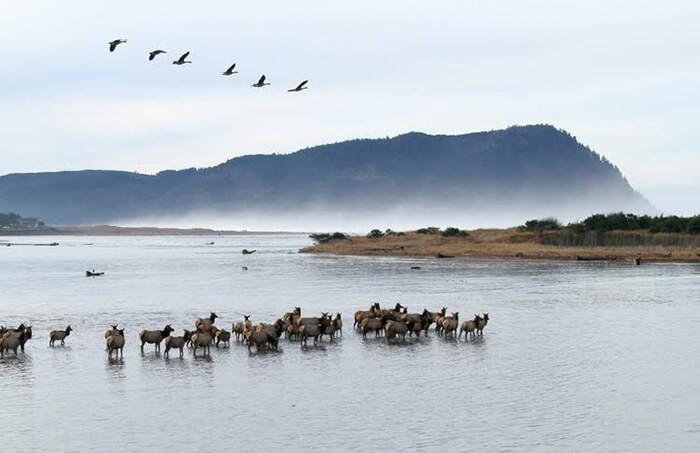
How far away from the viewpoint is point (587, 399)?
61.4 ft

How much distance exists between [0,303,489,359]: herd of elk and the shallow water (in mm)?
508

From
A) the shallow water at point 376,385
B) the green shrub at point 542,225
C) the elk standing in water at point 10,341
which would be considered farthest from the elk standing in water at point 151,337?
the green shrub at point 542,225

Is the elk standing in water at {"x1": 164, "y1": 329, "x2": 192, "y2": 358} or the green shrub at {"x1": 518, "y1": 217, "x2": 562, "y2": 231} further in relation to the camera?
the green shrub at {"x1": 518, "y1": 217, "x2": 562, "y2": 231}

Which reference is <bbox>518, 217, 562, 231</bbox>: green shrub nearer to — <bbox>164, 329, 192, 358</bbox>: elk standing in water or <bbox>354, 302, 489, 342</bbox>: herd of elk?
<bbox>354, 302, 489, 342</bbox>: herd of elk

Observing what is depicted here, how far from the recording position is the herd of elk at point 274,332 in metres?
24.3

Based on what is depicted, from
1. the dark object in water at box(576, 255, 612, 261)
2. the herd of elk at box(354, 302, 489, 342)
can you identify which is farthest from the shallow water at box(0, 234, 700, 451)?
the dark object in water at box(576, 255, 612, 261)

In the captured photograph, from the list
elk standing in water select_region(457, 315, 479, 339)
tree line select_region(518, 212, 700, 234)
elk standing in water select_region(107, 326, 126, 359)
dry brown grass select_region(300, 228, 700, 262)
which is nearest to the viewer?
elk standing in water select_region(107, 326, 126, 359)

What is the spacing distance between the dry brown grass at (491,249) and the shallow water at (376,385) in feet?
125

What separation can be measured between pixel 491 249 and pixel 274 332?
6299 centimetres

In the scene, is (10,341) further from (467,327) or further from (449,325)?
(467,327)

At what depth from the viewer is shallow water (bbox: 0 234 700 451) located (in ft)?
51.9

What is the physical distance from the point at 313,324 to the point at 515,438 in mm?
11591

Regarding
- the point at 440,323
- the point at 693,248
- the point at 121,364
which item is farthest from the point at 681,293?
the point at 693,248

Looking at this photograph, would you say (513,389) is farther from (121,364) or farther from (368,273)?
(368,273)
